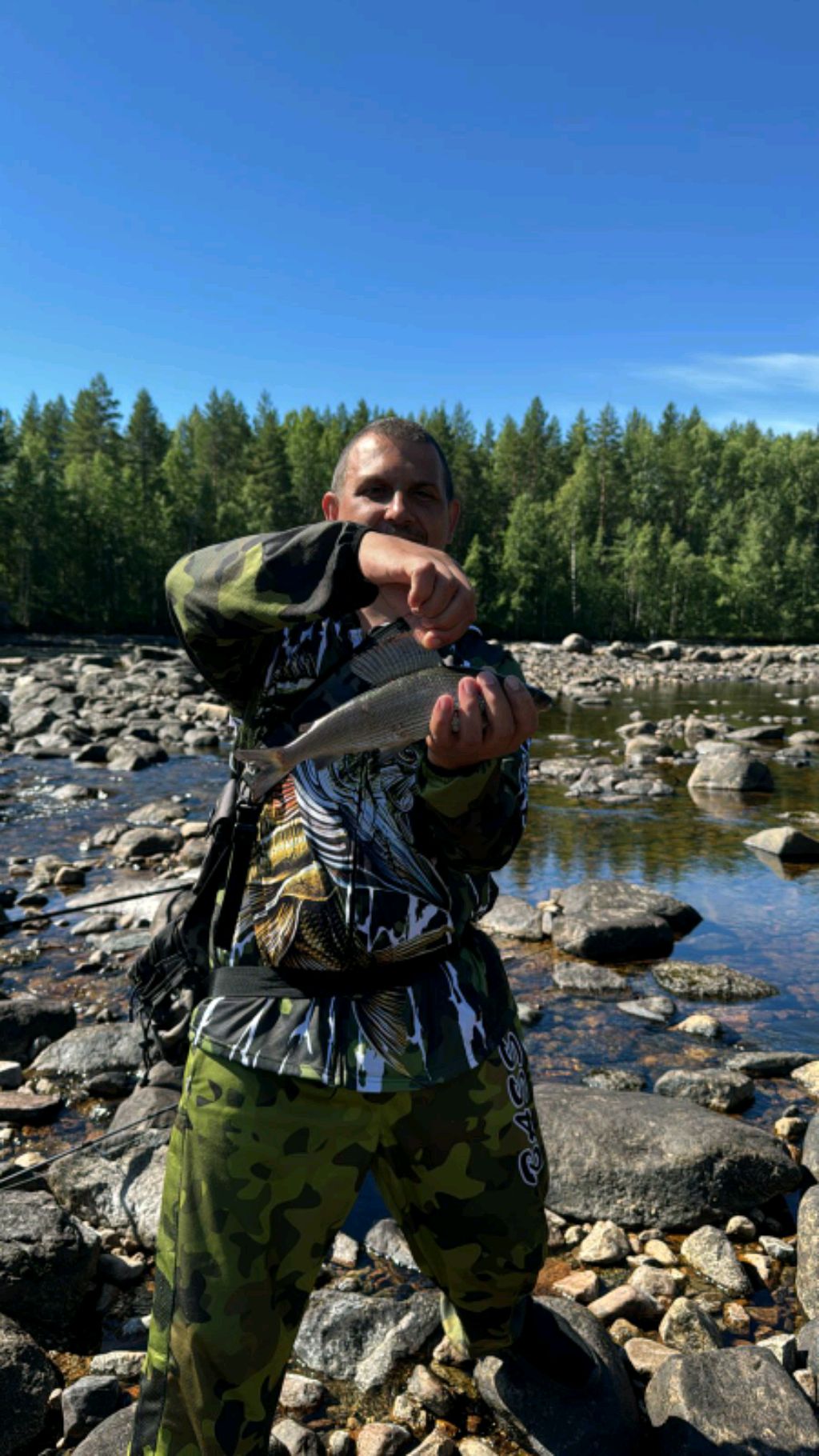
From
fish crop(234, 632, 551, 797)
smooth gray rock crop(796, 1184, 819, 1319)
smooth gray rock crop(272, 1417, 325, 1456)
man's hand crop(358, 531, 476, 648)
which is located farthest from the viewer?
smooth gray rock crop(796, 1184, 819, 1319)

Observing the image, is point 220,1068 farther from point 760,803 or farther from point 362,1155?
point 760,803

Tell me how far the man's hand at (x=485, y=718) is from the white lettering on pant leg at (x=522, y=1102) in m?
1.17

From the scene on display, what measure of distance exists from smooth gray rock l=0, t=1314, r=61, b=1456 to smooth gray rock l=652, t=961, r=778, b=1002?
6.33m

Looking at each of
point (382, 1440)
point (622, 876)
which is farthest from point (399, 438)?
point (622, 876)

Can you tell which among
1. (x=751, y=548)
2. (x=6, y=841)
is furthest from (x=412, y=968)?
(x=751, y=548)

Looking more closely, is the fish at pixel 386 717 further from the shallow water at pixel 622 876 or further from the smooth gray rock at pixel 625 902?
the smooth gray rock at pixel 625 902

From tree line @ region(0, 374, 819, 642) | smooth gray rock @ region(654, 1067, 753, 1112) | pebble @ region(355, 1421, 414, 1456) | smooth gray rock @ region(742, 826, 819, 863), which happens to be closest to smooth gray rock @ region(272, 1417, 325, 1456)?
pebble @ region(355, 1421, 414, 1456)

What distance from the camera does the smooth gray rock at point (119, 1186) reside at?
4.75 meters

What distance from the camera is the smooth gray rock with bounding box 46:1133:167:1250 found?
187 inches

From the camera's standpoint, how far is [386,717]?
255cm

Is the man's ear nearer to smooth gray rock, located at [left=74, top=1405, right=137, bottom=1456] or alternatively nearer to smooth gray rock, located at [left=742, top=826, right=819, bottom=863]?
smooth gray rock, located at [left=74, top=1405, right=137, bottom=1456]

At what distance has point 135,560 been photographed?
8038cm

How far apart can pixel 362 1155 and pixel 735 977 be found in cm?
680

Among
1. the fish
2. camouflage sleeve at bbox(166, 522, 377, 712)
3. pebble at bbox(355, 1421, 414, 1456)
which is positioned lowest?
pebble at bbox(355, 1421, 414, 1456)
